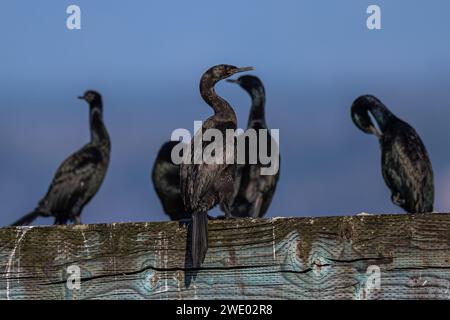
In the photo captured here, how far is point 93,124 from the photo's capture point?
55.5 feet

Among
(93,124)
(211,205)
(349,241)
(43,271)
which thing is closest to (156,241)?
(43,271)

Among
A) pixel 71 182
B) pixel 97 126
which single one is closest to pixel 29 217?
pixel 71 182

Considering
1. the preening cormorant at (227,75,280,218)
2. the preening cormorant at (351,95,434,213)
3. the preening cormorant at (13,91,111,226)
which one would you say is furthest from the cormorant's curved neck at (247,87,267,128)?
the preening cormorant at (351,95,434,213)

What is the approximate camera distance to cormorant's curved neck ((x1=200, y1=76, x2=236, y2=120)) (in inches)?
268

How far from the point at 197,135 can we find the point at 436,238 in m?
3.78

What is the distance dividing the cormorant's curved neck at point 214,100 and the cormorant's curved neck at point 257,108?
754cm

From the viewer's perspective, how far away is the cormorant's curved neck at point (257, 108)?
14984mm

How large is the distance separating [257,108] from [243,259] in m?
12.5

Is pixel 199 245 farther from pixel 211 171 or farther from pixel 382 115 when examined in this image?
pixel 382 115

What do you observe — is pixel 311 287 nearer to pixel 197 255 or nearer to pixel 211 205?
pixel 197 255

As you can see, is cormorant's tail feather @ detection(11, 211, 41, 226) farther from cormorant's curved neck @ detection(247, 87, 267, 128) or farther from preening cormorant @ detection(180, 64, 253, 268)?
preening cormorant @ detection(180, 64, 253, 268)

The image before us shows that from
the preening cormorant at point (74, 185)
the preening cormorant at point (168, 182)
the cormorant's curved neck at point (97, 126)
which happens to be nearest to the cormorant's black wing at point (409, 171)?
the preening cormorant at point (168, 182)

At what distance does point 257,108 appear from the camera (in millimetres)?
15336

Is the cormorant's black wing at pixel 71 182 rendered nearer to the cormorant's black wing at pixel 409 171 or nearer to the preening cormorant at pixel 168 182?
the preening cormorant at pixel 168 182
